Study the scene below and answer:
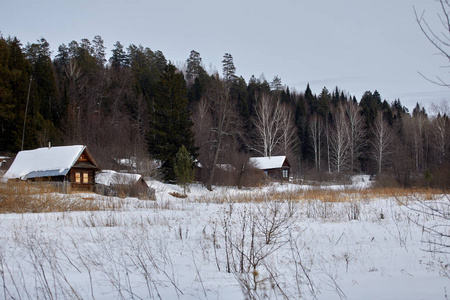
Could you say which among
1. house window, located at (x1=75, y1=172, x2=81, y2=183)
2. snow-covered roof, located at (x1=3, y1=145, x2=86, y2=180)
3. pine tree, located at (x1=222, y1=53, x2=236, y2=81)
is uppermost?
pine tree, located at (x1=222, y1=53, x2=236, y2=81)

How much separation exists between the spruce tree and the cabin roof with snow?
7682 mm

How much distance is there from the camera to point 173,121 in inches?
1412

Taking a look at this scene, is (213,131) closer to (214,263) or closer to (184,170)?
(184,170)

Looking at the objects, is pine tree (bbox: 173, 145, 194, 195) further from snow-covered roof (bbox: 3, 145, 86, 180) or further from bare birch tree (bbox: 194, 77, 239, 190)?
snow-covered roof (bbox: 3, 145, 86, 180)

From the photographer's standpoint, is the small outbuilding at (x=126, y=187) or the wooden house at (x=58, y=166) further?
the wooden house at (x=58, y=166)

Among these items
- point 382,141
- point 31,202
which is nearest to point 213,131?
point 382,141

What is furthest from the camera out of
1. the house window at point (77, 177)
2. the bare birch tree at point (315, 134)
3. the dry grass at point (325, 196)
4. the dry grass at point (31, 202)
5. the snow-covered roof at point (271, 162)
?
the bare birch tree at point (315, 134)

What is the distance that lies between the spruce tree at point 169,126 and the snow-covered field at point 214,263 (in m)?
24.4

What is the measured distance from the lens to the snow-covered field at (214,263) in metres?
4.32

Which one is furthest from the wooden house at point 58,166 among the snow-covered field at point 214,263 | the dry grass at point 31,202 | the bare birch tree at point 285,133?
the bare birch tree at point 285,133

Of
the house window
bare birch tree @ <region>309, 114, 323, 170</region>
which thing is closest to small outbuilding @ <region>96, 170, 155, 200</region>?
the house window

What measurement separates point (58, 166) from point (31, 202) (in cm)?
1428

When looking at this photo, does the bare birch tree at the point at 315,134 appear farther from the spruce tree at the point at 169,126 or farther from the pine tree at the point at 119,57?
the pine tree at the point at 119,57

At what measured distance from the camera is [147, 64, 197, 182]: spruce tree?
34.5 meters
